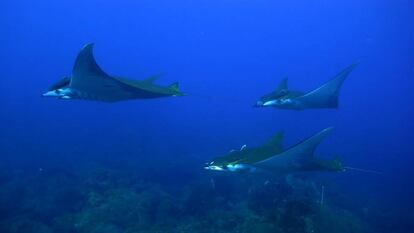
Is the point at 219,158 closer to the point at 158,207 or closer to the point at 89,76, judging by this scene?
the point at 89,76

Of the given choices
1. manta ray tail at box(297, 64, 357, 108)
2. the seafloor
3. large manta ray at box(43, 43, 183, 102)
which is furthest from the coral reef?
large manta ray at box(43, 43, 183, 102)

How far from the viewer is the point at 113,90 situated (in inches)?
222

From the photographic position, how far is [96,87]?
18.4ft

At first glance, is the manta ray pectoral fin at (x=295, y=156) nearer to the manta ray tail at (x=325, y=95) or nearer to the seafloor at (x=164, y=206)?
the manta ray tail at (x=325, y=95)

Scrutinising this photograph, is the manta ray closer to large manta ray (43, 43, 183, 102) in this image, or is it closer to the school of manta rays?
the school of manta rays

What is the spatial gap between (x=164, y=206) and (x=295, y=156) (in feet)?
20.1

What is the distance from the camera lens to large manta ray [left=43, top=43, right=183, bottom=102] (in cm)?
521

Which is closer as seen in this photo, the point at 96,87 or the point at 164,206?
the point at 96,87

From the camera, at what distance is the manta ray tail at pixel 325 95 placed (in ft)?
23.0

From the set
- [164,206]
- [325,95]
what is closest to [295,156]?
[325,95]

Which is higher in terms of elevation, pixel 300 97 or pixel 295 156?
pixel 300 97

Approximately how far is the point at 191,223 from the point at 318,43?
582 ft

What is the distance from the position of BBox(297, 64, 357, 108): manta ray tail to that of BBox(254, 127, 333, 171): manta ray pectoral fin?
1.77m

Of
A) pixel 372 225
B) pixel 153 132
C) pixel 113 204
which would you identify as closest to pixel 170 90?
pixel 113 204
